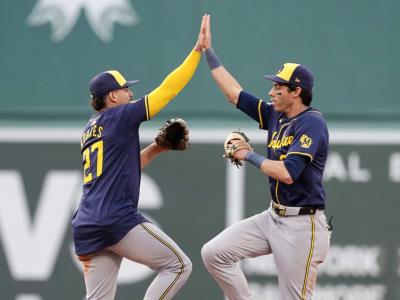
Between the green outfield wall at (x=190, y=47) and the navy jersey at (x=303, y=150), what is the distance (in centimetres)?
164

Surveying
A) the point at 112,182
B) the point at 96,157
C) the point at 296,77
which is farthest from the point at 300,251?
the point at 96,157

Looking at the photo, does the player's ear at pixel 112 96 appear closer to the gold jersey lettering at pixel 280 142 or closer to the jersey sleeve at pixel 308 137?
the gold jersey lettering at pixel 280 142

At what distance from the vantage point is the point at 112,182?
590cm

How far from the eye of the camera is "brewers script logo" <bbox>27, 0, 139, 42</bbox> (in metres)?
7.75

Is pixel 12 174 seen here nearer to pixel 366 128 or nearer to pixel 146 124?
pixel 146 124

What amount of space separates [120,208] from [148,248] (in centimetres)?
30

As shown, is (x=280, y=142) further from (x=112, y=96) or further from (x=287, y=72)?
(x=112, y=96)

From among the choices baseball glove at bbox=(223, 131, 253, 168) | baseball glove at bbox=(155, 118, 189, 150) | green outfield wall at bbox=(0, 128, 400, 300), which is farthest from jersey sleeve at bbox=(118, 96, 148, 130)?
green outfield wall at bbox=(0, 128, 400, 300)

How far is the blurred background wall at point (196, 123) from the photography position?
7637 millimetres

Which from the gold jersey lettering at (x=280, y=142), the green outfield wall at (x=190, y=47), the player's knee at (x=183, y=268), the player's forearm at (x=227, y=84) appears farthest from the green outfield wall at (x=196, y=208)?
the player's knee at (x=183, y=268)

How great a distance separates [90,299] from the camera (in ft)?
19.8

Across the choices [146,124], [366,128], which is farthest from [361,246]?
[146,124]

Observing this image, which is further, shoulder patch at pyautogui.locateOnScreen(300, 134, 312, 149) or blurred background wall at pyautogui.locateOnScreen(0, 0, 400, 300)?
blurred background wall at pyautogui.locateOnScreen(0, 0, 400, 300)

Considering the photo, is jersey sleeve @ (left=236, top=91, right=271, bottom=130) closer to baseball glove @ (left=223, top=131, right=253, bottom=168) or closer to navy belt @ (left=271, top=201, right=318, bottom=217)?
baseball glove @ (left=223, top=131, right=253, bottom=168)
